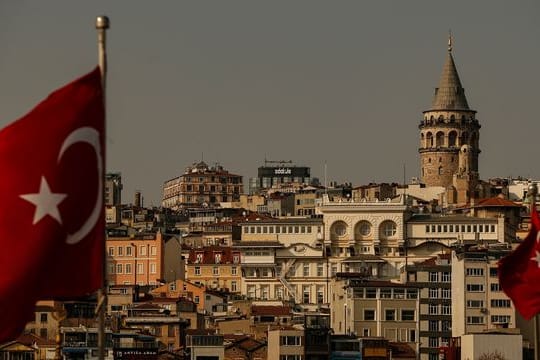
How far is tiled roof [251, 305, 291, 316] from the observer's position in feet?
355

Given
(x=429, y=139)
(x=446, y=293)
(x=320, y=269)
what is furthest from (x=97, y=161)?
(x=429, y=139)

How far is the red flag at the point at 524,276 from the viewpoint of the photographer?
65.8 feet

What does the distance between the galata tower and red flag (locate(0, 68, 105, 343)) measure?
496ft

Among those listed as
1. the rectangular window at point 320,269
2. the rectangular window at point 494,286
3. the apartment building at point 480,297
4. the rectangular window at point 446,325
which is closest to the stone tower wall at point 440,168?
the rectangular window at point 320,269

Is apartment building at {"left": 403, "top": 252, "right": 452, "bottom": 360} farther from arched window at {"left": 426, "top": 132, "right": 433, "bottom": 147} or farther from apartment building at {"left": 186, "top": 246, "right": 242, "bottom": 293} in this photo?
arched window at {"left": 426, "top": 132, "right": 433, "bottom": 147}

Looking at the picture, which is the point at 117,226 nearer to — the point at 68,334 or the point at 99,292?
the point at 68,334

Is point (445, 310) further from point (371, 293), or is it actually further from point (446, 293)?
point (371, 293)

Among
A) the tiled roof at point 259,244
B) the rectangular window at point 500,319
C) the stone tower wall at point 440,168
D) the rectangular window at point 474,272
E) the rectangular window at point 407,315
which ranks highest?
the stone tower wall at point 440,168

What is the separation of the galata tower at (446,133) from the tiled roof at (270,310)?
177 ft

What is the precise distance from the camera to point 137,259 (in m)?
133

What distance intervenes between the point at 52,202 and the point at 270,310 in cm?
9593

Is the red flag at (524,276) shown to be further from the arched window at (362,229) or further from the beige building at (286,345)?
the arched window at (362,229)

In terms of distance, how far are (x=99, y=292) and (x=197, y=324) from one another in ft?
303

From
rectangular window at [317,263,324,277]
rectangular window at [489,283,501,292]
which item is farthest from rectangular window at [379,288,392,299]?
rectangular window at [317,263,324,277]
